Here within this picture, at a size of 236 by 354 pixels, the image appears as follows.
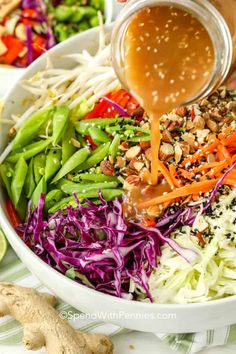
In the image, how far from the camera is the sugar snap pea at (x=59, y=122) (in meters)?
3.12

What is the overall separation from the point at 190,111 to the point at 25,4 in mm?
1807

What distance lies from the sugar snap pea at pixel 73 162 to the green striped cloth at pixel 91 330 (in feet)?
1.47

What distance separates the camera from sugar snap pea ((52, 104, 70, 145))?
3115 millimetres

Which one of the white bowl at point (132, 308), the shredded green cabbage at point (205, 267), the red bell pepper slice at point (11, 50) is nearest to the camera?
the white bowl at point (132, 308)

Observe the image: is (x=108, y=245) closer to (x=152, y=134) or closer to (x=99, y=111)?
(x=152, y=134)

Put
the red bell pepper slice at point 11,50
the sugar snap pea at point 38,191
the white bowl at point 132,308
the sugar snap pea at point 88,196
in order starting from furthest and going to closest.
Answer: the red bell pepper slice at point 11,50
the sugar snap pea at point 38,191
the sugar snap pea at point 88,196
the white bowl at point 132,308

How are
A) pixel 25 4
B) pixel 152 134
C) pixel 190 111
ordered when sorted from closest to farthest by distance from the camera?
pixel 152 134
pixel 190 111
pixel 25 4

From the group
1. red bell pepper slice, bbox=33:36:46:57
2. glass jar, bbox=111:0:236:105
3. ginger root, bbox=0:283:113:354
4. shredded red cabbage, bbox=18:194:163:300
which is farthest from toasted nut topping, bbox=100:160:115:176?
red bell pepper slice, bbox=33:36:46:57

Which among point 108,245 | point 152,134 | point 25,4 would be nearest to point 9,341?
point 108,245

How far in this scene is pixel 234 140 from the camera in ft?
9.48

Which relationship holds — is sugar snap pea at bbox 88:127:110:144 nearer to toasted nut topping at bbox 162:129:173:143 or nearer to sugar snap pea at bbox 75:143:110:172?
sugar snap pea at bbox 75:143:110:172

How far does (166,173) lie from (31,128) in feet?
2.33

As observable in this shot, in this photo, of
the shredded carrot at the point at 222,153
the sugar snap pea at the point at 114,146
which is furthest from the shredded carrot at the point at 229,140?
the sugar snap pea at the point at 114,146

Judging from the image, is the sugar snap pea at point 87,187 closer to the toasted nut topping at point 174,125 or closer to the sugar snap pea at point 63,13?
the toasted nut topping at point 174,125
